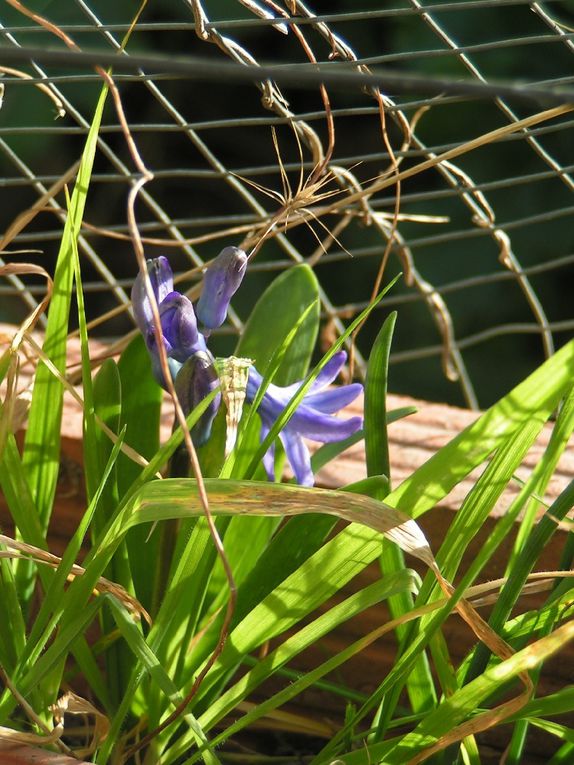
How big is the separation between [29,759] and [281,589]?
15 centimetres

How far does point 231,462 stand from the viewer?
0.55 m

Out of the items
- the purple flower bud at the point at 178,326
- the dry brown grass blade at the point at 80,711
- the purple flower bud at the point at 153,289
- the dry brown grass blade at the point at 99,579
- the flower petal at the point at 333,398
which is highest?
the purple flower bud at the point at 153,289

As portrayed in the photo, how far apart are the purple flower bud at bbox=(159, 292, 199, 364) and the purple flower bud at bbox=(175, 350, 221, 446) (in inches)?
0.5

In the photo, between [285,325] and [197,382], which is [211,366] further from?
[285,325]

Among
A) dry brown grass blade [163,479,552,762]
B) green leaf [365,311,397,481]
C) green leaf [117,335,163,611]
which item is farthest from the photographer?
green leaf [117,335,163,611]

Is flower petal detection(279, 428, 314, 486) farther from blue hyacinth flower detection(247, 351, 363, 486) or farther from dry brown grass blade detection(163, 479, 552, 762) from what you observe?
dry brown grass blade detection(163, 479, 552, 762)

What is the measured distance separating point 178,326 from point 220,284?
0.14ft

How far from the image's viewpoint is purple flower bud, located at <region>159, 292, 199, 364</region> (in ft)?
1.80

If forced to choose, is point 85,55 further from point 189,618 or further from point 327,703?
point 327,703

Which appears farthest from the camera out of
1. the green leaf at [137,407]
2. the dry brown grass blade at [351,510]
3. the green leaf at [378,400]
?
the green leaf at [137,407]

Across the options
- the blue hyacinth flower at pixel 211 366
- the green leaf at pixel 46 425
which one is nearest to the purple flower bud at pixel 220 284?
the blue hyacinth flower at pixel 211 366

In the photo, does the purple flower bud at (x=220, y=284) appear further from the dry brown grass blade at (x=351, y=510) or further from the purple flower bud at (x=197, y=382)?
the dry brown grass blade at (x=351, y=510)

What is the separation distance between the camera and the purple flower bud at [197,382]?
0.54 m

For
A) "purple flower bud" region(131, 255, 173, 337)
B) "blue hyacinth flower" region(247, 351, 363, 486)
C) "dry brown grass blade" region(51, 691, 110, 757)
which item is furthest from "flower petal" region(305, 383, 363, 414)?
"dry brown grass blade" region(51, 691, 110, 757)
